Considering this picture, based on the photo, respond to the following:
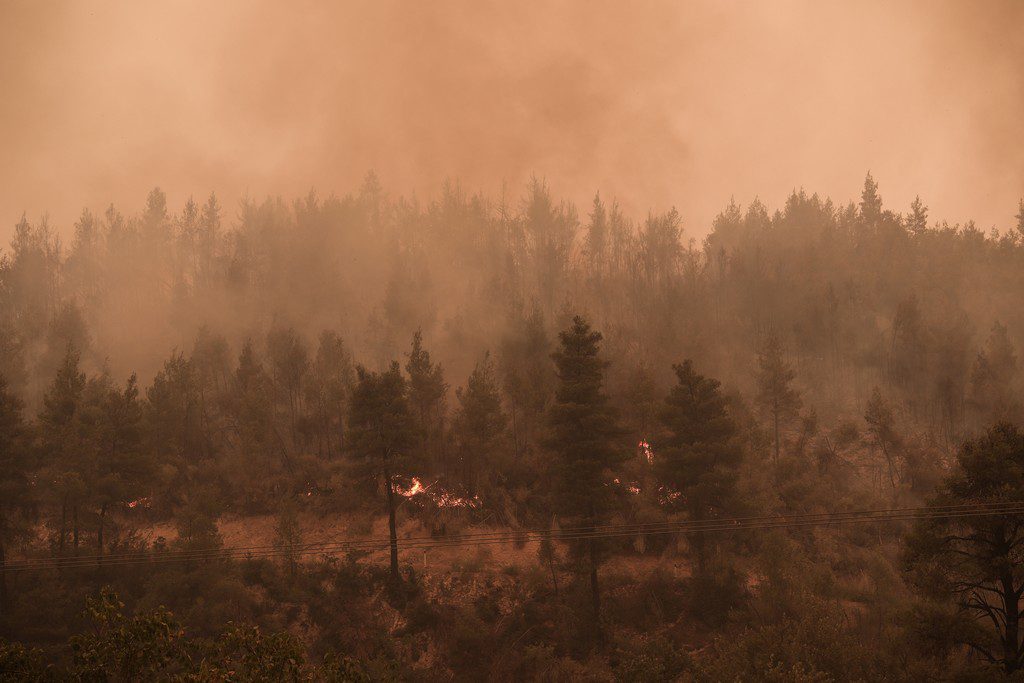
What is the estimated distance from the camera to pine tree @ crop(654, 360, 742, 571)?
31859 mm

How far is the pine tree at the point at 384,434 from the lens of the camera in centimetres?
Result: 3484

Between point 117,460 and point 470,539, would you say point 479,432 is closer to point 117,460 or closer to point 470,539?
point 470,539

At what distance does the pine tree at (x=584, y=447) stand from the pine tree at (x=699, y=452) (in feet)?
10.7

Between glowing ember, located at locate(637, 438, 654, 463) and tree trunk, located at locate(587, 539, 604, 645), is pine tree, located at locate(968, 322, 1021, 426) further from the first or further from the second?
tree trunk, located at locate(587, 539, 604, 645)

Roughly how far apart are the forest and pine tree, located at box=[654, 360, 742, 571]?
0.16m

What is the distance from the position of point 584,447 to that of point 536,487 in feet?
38.9

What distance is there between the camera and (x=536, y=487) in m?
42.4

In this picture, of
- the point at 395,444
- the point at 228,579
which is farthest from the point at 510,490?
the point at 228,579

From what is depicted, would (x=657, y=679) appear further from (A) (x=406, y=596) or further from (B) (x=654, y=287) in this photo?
(B) (x=654, y=287)

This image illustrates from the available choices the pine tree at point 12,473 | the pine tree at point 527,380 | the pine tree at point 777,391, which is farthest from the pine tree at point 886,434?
the pine tree at point 12,473

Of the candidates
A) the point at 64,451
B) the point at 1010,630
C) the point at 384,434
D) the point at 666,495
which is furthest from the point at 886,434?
the point at 64,451

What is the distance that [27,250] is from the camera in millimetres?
86688

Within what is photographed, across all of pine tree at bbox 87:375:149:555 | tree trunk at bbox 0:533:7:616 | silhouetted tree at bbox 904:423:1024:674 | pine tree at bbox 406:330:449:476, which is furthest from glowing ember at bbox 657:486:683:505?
tree trunk at bbox 0:533:7:616

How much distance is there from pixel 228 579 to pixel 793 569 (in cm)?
2870
